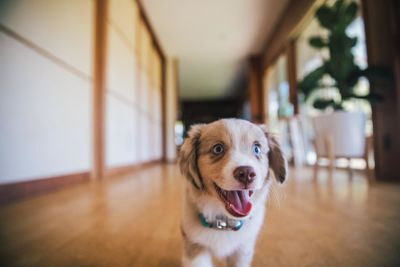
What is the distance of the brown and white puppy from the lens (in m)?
0.72

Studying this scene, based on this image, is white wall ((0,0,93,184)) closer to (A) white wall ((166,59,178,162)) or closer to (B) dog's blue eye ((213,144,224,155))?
(B) dog's blue eye ((213,144,224,155))

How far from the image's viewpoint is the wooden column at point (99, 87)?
9.65ft

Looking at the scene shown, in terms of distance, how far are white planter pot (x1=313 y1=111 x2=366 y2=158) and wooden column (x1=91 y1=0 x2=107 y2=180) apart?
251 cm

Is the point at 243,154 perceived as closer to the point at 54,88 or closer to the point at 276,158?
Answer: the point at 276,158

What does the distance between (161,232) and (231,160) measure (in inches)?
25.6

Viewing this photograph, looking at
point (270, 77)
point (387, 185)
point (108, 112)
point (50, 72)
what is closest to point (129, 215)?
point (50, 72)

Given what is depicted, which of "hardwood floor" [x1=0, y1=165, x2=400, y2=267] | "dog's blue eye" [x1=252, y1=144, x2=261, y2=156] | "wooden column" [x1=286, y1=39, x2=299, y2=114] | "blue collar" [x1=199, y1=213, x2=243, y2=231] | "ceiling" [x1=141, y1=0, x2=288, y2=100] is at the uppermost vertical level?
"ceiling" [x1=141, y1=0, x2=288, y2=100]

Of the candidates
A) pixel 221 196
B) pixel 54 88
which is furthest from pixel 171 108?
pixel 221 196

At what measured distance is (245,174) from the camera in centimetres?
65

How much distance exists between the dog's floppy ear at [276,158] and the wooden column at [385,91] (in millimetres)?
2397

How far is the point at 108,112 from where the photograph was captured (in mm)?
3250

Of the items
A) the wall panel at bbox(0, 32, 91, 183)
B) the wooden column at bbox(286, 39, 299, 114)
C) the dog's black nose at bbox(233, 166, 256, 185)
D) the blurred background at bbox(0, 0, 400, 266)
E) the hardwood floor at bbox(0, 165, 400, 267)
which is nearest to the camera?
the dog's black nose at bbox(233, 166, 256, 185)

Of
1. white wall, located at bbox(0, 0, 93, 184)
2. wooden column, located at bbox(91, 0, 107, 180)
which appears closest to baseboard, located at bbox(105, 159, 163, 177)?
wooden column, located at bbox(91, 0, 107, 180)

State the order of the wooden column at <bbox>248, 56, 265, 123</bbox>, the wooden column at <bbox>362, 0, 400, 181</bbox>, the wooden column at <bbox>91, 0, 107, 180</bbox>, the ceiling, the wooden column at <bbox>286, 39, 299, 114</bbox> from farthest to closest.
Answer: the wooden column at <bbox>248, 56, 265, 123</bbox>, the wooden column at <bbox>286, 39, 299, 114</bbox>, the ceiling, the wooden column at <bbox>91, 0, 107, 180</bbox>, the wooden column at <bbox>362, 0, 400, 181</bbox>
